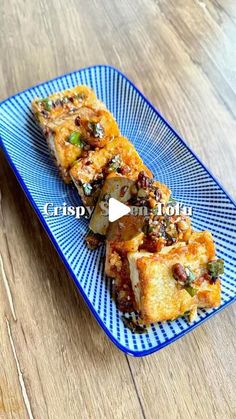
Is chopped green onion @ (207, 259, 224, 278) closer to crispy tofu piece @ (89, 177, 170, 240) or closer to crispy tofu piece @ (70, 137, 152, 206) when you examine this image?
crispy tofu piece @ (89, 177, 170, 240)

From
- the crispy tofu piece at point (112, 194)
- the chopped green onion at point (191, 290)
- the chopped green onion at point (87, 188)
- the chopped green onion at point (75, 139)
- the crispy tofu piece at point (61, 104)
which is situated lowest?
the chopped green onion at point (191, 290)

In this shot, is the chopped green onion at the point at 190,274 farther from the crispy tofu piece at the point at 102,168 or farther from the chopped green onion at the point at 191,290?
the crispy tofu piece at the point at 102,168

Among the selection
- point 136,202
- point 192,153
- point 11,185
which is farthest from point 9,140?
point 192,153

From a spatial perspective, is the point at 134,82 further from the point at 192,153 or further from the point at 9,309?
the point at 9,309

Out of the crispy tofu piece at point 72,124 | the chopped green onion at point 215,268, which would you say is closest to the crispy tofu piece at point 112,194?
the crispy tofu piece at point 72,124

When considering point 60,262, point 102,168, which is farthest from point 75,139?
point 60,262

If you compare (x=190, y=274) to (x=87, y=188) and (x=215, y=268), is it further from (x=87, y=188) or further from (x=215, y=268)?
(x=87, y=188)
